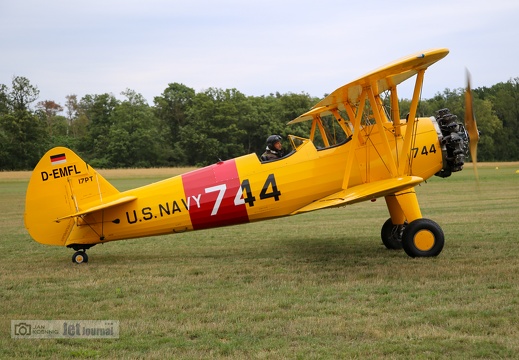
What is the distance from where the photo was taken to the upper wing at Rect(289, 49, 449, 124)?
759cm

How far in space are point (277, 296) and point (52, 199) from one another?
4.63 metres

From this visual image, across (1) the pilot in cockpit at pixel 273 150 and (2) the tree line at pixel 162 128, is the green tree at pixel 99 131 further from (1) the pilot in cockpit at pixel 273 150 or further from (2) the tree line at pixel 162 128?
(1) the pilot in cockpit at pixel 273 150

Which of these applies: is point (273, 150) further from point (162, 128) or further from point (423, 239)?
point (162, 128)

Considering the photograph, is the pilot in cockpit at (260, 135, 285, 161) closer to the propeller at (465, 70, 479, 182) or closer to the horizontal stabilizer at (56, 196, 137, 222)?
the horizontal stabilizer at (56, 196, 137, 222)

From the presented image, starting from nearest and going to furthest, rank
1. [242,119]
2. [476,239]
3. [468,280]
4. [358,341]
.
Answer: [358,341]
[468,280]
[476,239]
[242,119]

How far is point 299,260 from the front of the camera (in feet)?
29.1

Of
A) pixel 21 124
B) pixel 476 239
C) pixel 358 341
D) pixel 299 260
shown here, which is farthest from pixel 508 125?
pixel 21 124

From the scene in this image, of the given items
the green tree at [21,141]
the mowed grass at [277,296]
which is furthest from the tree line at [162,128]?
the mowed grass at [277,296]

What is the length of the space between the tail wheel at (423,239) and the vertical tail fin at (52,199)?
5187 millimetres

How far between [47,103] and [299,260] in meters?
104

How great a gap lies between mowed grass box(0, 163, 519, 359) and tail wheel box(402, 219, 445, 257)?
224 mm

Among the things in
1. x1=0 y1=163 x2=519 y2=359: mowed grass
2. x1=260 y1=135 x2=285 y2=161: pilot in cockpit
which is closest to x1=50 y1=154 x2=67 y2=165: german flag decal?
x1=0 y1=163 x2=519 y2=359: mowed grass

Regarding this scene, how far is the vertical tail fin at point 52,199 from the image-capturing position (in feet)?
29.9

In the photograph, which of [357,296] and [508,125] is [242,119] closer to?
[508,125]
